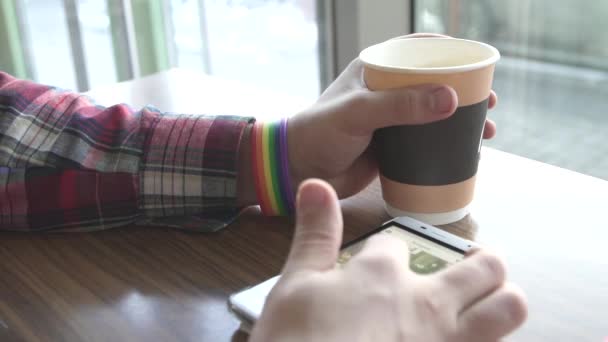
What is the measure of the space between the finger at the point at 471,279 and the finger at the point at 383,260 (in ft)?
0.07

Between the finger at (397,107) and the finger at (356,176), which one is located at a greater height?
the finger at (397,107)

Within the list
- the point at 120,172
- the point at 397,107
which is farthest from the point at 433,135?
the point at 120,172

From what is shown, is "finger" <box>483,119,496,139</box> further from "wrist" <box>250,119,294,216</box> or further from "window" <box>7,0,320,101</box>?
"window" <box>7,0,320,101</box>

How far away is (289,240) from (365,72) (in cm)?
15

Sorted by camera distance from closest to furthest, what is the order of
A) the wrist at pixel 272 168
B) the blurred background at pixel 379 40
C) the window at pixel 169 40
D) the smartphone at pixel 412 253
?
the smartphone at pixel 412 253
the wrist at pixel 272 168
the blurred background at pixel 379 40
the window at pixel 169 40

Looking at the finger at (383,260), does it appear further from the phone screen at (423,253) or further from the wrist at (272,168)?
the wrist at (272,168)

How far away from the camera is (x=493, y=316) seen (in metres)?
0.34

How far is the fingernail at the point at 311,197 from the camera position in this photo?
0.33m

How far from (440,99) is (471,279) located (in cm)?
17

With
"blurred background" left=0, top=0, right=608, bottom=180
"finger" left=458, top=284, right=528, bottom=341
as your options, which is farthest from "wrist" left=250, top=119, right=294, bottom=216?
"blurred background" left=0, top=0, right=608, bottom=180

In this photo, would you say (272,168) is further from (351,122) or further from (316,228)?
(316,228)

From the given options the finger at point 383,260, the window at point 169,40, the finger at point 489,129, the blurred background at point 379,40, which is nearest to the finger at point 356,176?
the finger at point 489,129

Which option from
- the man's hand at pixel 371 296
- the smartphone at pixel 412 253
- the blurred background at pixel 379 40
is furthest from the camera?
the blurred background at pixel 379 40

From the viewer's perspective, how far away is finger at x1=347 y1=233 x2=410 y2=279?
34cm
